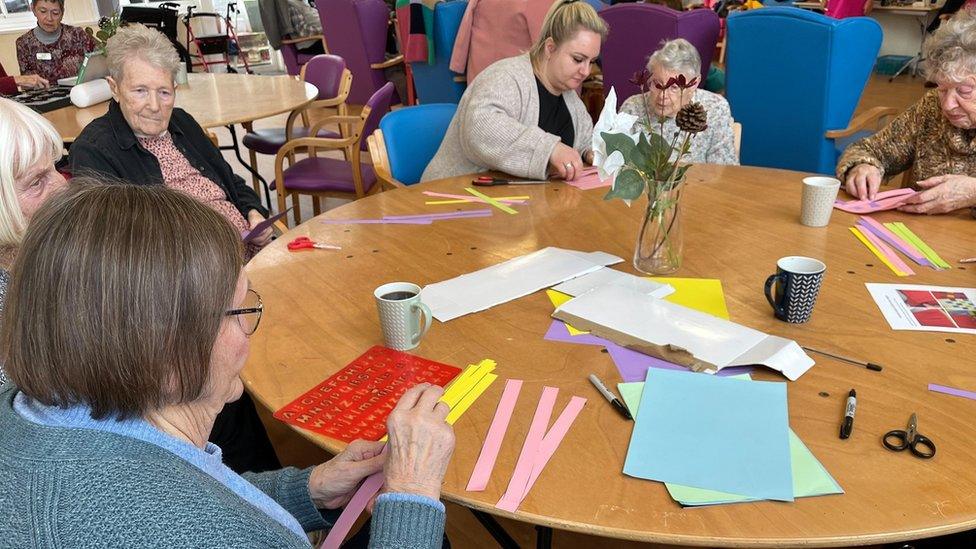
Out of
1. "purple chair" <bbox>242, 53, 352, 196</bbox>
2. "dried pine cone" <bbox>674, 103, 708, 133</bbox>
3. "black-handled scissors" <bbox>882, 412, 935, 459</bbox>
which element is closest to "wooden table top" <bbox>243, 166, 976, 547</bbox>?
"black-handled scissors" <bbox>882, 412, 935, 459</bbox>

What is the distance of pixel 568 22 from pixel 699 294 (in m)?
1.34

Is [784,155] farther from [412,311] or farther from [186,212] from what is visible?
[186,212]

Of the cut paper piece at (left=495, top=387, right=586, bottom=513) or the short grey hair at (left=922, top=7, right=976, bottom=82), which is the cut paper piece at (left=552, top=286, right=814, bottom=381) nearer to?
the cut paper piece at (left=495, top=387, right=586, bottom=513)

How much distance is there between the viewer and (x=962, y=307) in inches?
53.4

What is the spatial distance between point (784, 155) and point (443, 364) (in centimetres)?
308

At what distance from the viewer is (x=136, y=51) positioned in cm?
233

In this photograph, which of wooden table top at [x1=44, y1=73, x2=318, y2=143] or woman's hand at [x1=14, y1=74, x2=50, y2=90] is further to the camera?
woman's hand at [x1=14, y1=74, x2=50, y2=90]

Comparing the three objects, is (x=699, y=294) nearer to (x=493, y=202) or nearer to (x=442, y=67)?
(x=493, y=202)

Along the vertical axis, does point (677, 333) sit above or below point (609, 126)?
below

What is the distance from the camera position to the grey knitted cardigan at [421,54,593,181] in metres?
2.22

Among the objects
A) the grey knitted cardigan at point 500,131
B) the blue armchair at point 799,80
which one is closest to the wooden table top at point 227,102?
the grey knitted cardigan at point 500,131

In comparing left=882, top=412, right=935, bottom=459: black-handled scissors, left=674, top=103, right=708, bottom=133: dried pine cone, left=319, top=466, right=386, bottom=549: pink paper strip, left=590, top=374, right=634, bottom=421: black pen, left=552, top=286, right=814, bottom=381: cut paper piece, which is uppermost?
left=674, top=103, right=708, bottom=133: dried pine cone

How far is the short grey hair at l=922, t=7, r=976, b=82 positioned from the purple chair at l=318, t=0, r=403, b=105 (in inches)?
178

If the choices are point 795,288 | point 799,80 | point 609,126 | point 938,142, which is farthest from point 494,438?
point 799,80
